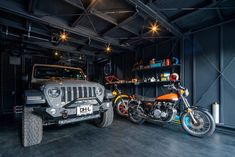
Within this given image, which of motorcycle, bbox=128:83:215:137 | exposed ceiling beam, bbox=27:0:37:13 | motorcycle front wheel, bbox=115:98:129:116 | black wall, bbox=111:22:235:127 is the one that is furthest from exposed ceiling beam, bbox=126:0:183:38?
motorcycle front wheel, bbox=115:98:129:116

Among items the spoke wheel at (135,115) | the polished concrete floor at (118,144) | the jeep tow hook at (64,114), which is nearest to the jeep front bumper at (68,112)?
the jeep tow hook at (64,114)

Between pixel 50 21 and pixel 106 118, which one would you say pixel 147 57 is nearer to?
pixel 106 118

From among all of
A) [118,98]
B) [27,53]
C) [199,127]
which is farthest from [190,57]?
[27,53]

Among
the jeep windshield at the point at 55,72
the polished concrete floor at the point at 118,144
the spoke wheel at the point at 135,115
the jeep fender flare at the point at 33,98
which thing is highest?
the jeep windshield at the point at 55,72

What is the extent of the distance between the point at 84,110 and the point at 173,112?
205cm

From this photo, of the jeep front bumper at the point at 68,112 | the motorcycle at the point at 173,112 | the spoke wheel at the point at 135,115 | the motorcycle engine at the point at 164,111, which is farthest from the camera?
the spoke wheel at the point at 135,115

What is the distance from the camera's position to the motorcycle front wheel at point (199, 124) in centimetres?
253

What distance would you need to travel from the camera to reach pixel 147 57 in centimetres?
503

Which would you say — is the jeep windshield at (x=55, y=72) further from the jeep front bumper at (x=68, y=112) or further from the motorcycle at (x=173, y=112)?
the motorcycle at (x=173, y=112)

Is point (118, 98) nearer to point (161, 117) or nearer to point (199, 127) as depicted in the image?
point (161, 117)

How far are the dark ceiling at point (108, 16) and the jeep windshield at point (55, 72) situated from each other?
1102mm

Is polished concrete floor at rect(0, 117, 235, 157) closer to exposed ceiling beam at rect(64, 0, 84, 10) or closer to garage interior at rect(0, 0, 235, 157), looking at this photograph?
garage interior at rect(0, 0, 235, 157)

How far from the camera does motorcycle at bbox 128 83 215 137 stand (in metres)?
2.63

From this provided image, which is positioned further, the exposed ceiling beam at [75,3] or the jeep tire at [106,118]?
the jeep tire at [106,118]
